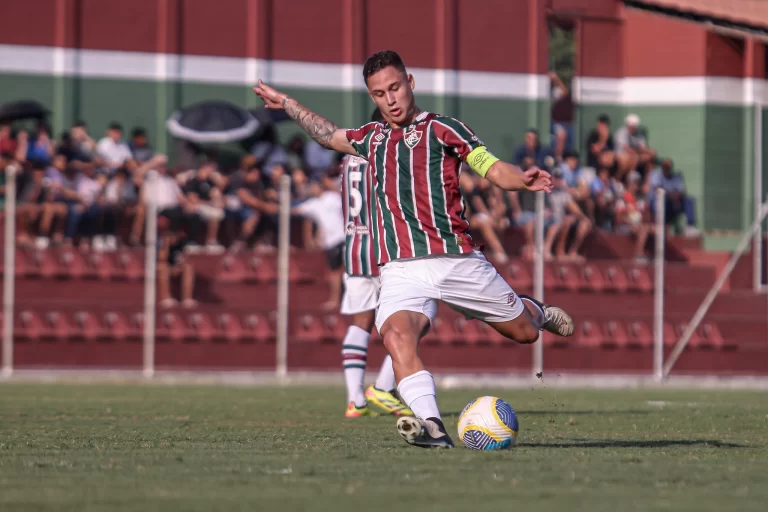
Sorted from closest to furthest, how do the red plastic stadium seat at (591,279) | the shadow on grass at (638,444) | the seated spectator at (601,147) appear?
the shadow on grass at (638,444), the red plastic stadium seat at (591,279), the seated spectator at (601,147)

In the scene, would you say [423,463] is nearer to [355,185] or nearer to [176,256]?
[355,185]

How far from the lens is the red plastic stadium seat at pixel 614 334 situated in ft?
76.3

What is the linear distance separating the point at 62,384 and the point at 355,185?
7.64 meters

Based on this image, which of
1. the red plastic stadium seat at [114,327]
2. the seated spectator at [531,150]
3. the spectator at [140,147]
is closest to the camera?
the red plastic stadium seat at [114,327]

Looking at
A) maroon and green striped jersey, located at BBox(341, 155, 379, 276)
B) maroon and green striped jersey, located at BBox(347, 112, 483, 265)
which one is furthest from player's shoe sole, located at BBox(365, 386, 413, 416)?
maroon and green striped jersey, located at BBox(347, 112, 483, 265)

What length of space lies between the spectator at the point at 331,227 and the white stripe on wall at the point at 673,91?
34.2ft

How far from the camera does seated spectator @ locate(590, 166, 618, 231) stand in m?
25.1

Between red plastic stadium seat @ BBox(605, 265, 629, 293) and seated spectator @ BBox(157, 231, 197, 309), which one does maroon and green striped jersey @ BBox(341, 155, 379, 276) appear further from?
red plastic stadium seat @ BBox(605, 265, 629, 293)

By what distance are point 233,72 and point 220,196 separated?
6154 mm

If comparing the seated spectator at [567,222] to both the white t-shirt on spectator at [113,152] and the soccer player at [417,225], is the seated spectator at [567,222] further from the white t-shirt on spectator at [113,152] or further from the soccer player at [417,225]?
the soccer player at [417,225]

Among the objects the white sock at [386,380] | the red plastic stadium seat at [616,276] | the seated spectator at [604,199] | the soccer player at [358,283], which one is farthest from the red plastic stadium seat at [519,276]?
the white sock at [386,380]

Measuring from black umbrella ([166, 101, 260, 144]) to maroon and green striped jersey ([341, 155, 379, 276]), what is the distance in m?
13.7

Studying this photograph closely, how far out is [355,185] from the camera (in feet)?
41.3

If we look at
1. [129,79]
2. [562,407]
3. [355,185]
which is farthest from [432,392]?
[129,79]
